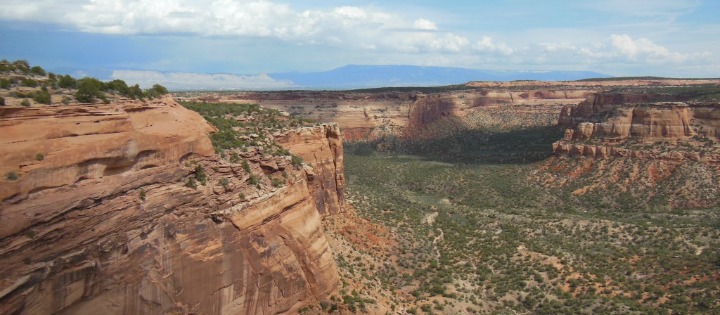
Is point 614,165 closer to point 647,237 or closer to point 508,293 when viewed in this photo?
point 647,237

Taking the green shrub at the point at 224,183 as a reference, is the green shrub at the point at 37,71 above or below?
above

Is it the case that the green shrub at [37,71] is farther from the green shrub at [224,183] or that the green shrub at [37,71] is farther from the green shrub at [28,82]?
the green shrub at [224,183]

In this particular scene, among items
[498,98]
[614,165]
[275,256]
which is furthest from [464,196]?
[498,98]

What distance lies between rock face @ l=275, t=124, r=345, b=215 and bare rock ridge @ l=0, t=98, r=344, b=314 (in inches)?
276

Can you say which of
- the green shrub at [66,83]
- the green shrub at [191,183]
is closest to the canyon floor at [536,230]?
the green shrub at [191,183]

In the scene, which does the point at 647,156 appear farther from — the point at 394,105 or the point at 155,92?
the point at 394,105

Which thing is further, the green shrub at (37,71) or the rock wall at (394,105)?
the rock wall at (394,105)

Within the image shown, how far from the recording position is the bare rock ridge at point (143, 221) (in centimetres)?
1377

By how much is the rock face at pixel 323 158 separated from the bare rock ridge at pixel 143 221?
23.0 feet

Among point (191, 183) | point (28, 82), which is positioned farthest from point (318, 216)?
point (28, 82)

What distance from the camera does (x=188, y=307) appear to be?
17688 millimetres

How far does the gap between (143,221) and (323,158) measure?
17071mm

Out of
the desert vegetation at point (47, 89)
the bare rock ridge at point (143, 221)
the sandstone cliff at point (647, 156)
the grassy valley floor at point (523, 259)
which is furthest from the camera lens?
the sandstone cliff at point (647, 156)

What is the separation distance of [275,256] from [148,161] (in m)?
6.25
